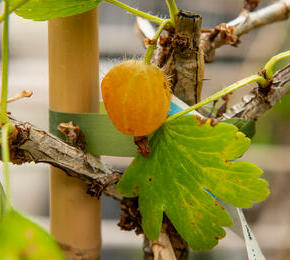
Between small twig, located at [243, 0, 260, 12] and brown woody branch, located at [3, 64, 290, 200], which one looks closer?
brown woody branch, located at [3, 64, 290, 200]

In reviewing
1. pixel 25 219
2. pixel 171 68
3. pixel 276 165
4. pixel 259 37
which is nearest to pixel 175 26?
pixel 171 68

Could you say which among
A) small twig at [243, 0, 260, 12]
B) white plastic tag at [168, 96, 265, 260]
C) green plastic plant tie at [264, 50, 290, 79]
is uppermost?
small twig at [243, 0, 260, 12]

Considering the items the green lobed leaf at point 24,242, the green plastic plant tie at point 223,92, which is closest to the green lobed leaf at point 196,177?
the green plastic plant tie at point 223,92

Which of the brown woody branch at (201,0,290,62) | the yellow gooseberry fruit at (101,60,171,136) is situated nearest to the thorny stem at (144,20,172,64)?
the yellow gooseberry fruit at (101,60,171,136)

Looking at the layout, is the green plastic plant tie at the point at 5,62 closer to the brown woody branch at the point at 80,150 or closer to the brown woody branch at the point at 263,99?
the brown woody branch at the point at 80,150

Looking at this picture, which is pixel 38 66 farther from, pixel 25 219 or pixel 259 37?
pixel 25 219

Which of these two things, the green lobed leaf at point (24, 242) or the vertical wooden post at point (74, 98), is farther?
the vertical wooden post at point (74, 98)

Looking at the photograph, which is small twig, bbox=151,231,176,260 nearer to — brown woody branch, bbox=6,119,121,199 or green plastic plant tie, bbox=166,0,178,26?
brown woody branch, bbox=6,119,121,199
